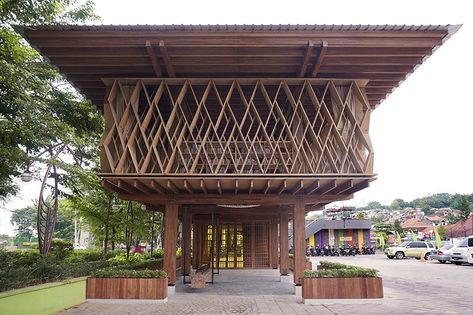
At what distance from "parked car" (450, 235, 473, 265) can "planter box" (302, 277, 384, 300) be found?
58.3 feet

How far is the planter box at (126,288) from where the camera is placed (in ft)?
35.3

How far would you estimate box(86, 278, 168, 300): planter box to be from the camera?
1077cm

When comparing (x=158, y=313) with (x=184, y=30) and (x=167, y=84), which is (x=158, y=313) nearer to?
(x=167, y=84)

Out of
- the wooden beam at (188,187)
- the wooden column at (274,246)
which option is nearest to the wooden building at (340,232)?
the wooden column at (274,246)

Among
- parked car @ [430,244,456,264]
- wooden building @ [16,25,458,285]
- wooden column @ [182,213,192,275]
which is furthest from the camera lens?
parked car @ [430,244,456,264]

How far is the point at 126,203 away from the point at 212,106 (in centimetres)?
1030

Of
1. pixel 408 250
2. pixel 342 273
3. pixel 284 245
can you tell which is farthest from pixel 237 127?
pixel 408 250

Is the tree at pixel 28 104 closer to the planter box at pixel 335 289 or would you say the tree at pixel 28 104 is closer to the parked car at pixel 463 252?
the planter box at pixel 335 289

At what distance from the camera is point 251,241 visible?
23.3m

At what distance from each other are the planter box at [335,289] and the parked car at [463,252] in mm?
17760

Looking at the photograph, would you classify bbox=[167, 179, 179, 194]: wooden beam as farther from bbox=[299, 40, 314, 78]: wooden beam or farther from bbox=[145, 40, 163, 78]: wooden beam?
bbox=[299, 40, 314, 78]: wooden beam

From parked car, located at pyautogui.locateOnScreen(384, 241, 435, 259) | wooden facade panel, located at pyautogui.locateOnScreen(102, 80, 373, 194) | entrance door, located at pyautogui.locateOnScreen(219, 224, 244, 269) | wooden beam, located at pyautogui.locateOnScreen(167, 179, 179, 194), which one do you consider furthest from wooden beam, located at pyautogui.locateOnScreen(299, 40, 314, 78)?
parked car, located at pyautogui.locateOnScreen(384, 241, 435, 259)

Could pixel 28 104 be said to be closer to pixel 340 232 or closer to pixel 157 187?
pixel 157 187

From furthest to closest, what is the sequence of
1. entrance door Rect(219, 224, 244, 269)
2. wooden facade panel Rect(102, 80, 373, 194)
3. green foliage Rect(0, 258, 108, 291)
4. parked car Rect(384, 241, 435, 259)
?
parked car Rect(384, 241, 435, 259)
entrance door Rect(219, 224, 244, 269)
wooden facade panel Rect(102, 80, 373, 194)
green foliage Rect(0, 258, 108, 291)
